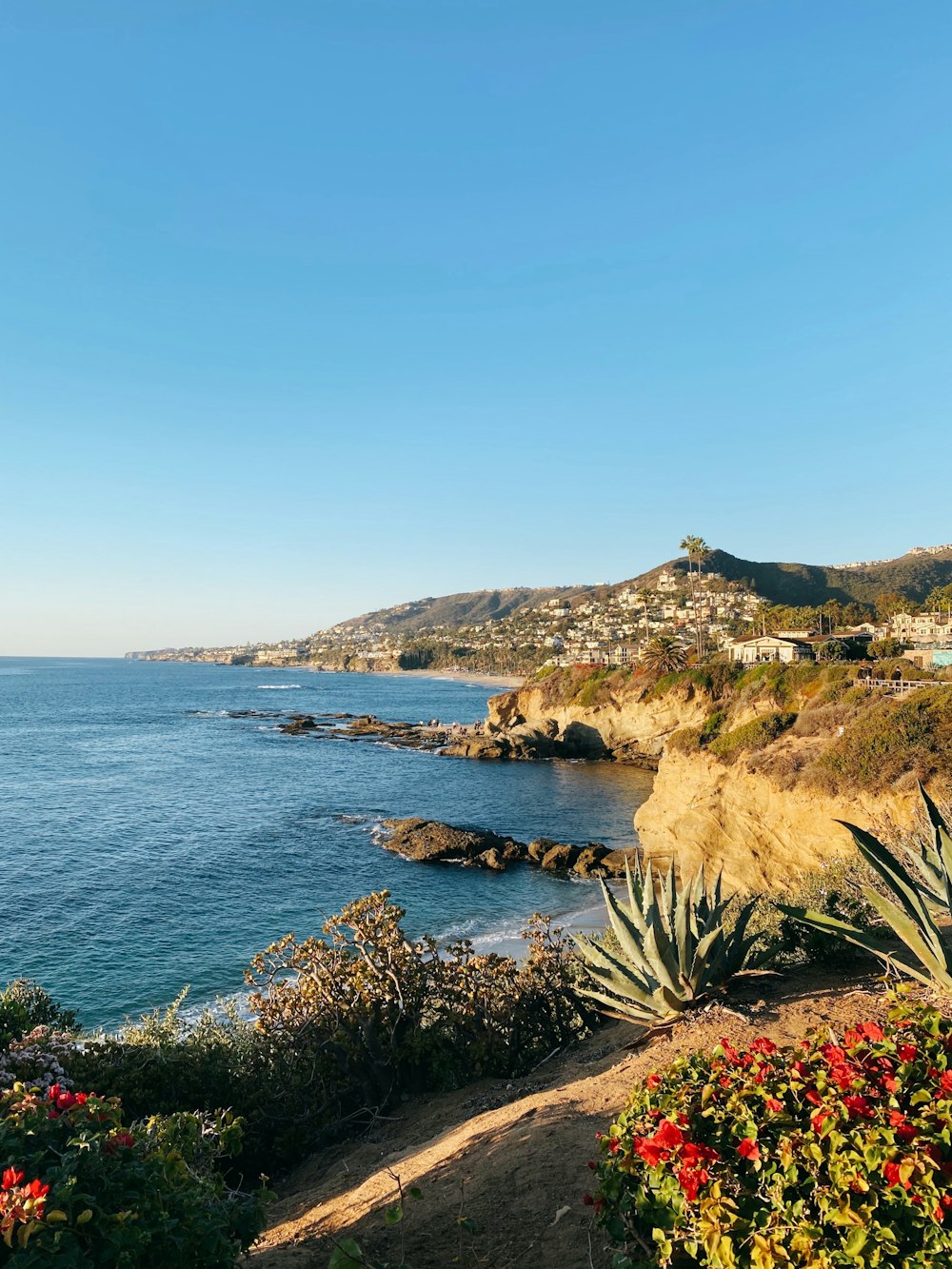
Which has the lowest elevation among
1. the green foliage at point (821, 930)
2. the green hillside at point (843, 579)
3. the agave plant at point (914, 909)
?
the green foliage at point (821, 930)

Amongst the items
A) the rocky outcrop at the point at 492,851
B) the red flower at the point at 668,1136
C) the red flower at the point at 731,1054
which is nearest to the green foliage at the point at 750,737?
the rocky outcrop at the point at 492,851

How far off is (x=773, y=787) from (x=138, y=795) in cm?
3903

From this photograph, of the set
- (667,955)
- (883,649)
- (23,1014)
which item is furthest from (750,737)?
(883,649)

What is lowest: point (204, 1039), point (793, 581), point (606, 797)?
point (606, 797)

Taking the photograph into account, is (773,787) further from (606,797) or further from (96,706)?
(96,706)

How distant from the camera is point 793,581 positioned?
18075cm

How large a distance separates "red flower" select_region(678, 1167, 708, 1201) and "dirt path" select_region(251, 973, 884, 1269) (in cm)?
140

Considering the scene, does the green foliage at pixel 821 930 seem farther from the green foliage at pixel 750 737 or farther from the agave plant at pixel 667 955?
the green foliage at pixel 750 737

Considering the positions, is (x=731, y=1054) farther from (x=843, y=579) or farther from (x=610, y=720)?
(x=843, y=579)

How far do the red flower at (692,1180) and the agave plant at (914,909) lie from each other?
11.9 feet

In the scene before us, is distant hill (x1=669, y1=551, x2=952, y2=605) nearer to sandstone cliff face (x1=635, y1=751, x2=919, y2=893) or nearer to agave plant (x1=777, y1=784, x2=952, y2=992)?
sandstone cliff face (x1=635, y1=751, x2=919, y2=893)

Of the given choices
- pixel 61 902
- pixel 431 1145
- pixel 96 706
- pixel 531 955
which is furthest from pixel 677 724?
pixel 96 706

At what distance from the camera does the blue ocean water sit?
74.1 ft

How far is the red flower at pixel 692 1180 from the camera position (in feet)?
10.3
